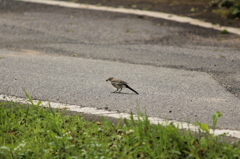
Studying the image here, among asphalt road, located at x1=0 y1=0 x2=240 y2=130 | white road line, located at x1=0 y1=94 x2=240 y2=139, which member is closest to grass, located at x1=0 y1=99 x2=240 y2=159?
white road line, located at x1=0 y1=94 x2=240 y2=139

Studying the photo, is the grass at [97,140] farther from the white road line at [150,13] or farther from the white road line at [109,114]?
the white road line at [150,13]

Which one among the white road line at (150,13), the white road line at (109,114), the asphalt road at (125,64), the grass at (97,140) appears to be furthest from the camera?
the white road line at (150,13)

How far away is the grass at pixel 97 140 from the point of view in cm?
420

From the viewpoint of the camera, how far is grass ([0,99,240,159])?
4199 millimetres

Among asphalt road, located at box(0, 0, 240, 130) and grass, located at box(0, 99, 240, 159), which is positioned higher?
grass, located at box(0, 99, 240, 159)

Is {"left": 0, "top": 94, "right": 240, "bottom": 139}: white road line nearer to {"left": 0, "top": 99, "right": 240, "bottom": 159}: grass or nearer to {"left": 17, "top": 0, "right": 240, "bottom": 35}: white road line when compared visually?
{"left": 0, "top": 99, "right": 240, "bottom": 159}: grass

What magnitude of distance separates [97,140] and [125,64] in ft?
14.1

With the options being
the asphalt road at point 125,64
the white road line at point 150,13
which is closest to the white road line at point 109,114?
the asphalt road at point 125,64

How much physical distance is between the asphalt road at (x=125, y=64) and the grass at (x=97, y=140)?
0.71 metres

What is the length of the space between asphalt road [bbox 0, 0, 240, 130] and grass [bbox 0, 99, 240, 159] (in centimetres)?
71

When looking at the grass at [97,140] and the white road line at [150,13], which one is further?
Answer: the white road line at [150,13]

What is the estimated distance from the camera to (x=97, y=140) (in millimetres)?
4574

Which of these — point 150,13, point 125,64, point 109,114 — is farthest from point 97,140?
point 150,13

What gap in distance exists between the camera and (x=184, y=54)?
31.6 feet
